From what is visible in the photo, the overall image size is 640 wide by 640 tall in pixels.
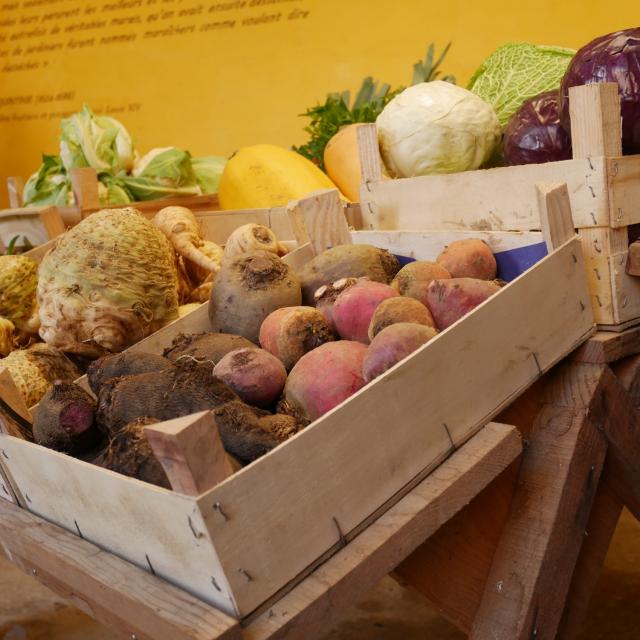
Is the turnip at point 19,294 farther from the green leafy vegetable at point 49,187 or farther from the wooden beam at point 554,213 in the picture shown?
the wooden beam at point 554,213

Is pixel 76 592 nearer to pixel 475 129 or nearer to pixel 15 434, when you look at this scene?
pixel 15 434

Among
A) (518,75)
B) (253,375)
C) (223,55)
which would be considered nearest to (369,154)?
(518,75)

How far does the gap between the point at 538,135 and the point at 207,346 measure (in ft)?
2.52

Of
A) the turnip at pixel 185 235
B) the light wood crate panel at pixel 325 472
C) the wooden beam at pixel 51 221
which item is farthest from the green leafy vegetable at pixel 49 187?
the light wood crate panel at pixel 325 472

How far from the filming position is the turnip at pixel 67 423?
120cm

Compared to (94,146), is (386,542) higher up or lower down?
lower down

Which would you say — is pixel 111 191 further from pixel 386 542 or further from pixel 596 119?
pixel 386 542

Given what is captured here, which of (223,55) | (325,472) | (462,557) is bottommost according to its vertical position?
(462,557)

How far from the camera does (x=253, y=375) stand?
124 centimetres

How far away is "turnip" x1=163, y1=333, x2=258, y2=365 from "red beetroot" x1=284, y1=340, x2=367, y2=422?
0.14 m

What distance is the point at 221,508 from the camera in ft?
2.82

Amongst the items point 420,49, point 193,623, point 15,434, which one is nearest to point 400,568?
point 193,623

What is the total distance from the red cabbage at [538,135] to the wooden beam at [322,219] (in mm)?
371

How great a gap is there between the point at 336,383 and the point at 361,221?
755 mm
